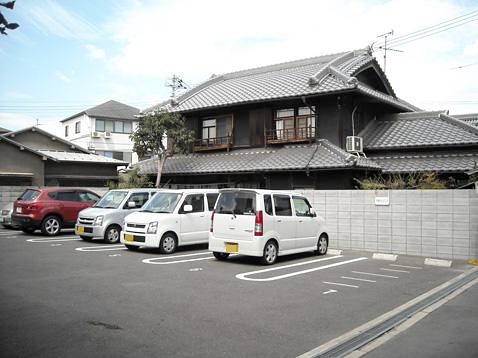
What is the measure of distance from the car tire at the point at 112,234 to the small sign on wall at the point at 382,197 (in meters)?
7.79

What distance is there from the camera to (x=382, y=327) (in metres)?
5.83

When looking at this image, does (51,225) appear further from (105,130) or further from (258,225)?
(105,130)

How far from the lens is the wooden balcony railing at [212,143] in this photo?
2147 cm

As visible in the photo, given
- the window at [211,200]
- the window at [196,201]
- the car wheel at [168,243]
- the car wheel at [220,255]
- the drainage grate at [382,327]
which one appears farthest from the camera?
the window at [211,200]

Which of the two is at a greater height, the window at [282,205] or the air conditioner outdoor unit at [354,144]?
the air conditioner outdoor unit at [354,144]

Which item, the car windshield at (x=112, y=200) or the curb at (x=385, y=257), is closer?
the curb at (x=385, y=257)

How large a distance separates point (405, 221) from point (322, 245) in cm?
241

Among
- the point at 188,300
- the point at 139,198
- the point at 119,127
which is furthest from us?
the point at 119,127

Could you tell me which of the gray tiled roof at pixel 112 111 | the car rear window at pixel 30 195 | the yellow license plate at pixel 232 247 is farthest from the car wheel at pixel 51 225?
the gray tiled roof at pixel 112 111

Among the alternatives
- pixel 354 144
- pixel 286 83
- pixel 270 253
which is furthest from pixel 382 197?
pixel 286 83

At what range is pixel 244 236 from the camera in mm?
10359

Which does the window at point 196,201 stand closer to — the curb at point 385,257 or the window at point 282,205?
the window at point 282,205

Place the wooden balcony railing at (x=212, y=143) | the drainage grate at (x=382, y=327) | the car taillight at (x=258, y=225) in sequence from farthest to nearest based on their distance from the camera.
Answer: the wooden balcony railing at (x=212, y=143), the car taillight at (x=258, y=225), the drainage grate at (x=382, y=327)

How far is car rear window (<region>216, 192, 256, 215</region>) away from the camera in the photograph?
34.3 feet
